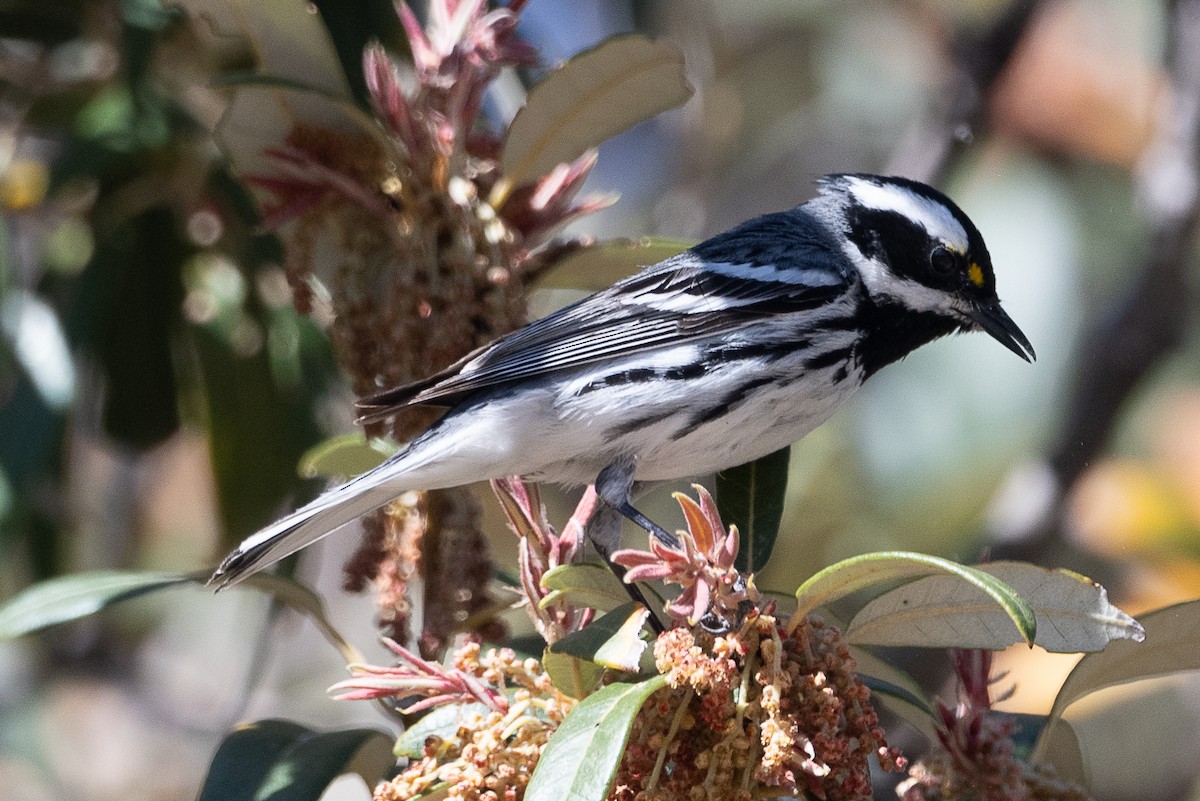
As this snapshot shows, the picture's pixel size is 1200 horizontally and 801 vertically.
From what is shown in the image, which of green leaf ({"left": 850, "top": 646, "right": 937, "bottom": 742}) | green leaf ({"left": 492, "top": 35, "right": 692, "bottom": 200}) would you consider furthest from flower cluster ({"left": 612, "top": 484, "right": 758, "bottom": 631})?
green leaf ({"left": 492, "top": 35, "right": 692, "bottom": 200})

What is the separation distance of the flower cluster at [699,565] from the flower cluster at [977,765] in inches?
17.1

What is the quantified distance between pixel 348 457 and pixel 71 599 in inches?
19.6

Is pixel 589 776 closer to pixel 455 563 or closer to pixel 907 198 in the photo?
pixel 455 563

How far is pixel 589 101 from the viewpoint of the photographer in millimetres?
2229

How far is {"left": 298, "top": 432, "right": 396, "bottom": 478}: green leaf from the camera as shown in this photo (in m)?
2.20

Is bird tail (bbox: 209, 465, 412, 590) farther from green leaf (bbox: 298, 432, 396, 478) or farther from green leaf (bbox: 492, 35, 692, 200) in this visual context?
green leaf (bbox: 492, 35, 692, 200)

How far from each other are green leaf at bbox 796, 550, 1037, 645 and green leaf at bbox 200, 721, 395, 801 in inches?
32.0

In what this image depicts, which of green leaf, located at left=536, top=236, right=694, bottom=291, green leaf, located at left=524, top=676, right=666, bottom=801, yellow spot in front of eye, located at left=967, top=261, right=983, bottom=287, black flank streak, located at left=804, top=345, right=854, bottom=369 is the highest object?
green leaf, located at left=536, top=236, right=694, bottom=291

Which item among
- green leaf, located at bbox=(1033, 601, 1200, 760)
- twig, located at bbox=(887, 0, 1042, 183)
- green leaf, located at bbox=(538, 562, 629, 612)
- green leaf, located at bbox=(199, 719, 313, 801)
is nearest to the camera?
green leaf, located at bbox=(538, 562, 629, 612)

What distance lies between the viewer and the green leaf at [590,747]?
137 cm

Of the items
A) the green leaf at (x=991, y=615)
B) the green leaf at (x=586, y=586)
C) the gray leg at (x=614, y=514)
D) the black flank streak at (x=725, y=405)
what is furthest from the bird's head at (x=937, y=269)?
the green leaf at (x=586, y=586)

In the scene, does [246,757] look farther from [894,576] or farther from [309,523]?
[894,576]

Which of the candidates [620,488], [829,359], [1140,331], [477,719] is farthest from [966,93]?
[477,719]

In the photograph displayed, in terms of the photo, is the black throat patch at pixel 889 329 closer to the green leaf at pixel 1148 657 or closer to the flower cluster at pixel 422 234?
the flower cluster at pixel 422 234
